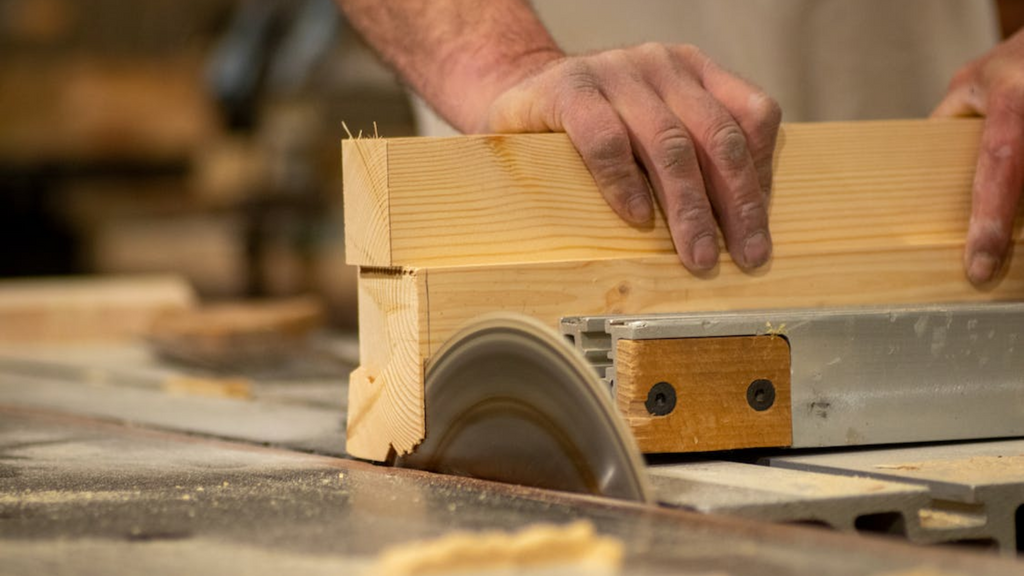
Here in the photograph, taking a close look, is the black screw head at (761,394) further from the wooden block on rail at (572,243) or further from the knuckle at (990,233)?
the knuckle at (990,233)

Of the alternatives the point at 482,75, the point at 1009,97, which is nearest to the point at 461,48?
the point at 482,75

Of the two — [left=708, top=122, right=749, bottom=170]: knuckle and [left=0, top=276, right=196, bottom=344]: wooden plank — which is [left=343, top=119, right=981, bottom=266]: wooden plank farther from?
[left=0, top=276, right=196, bottom=344]: wooden plank

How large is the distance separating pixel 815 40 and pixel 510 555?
215 cm

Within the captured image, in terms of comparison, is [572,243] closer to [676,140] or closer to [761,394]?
[676,140]

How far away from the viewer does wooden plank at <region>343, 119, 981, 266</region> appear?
5.58ft

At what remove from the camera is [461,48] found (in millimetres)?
2252

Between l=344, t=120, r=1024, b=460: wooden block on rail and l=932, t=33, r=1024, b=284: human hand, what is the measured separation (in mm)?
27

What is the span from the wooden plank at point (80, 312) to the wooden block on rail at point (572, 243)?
2.45 meters

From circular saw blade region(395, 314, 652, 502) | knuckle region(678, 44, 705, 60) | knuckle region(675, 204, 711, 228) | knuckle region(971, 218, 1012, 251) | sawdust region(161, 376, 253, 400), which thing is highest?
knuckle region(678, 44, 705, 60)

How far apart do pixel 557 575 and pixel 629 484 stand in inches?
13.7

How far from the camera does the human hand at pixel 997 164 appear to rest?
190 cm

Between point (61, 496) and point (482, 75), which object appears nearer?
point (61, 496)

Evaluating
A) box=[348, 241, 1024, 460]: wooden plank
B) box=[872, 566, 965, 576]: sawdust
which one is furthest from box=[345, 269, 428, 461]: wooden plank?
box=[872, 566, 965, 576]: sawdust

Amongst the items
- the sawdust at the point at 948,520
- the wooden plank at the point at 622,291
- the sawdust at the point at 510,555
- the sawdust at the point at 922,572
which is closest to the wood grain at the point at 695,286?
the wooden plank at the point at 622,291
